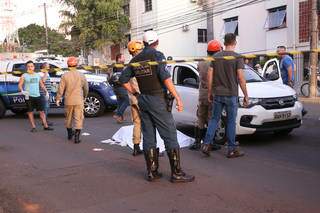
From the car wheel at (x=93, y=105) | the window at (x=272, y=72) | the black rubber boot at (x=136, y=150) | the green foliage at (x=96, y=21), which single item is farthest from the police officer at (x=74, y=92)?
the green foliage at (x=96, y=21)

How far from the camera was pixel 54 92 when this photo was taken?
14.4 meters

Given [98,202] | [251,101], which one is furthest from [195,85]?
[98,202]

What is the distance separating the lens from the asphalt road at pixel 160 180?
213 inches

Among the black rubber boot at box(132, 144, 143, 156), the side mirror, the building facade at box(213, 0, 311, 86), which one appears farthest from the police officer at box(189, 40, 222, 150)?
the building facade at box(213, 0, 311, 86)

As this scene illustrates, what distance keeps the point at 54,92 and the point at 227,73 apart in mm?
7971

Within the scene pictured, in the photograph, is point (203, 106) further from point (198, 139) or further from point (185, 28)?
point (185, 28)

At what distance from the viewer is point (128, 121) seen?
13.0m

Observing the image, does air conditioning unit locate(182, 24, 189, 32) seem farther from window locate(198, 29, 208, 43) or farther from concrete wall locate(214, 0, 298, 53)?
concrete wall locate(214, 0, 298, 53)

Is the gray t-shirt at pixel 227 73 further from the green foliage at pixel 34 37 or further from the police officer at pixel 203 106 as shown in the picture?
the green foliage at pixel 34 37

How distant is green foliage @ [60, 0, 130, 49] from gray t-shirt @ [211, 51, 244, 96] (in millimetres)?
31343

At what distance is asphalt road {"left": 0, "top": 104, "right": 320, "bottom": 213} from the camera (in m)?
5.42

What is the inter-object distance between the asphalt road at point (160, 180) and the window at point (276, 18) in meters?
18.9

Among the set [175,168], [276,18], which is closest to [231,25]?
[276,18]

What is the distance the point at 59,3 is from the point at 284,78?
30441 mm
